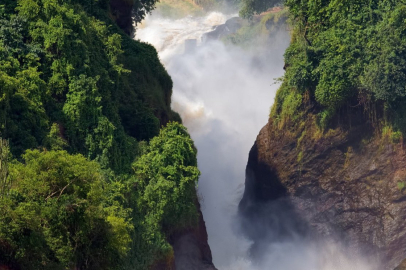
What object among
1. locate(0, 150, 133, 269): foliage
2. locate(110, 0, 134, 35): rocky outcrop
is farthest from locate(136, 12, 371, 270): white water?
locate(0, 150, 133, 269): foliage

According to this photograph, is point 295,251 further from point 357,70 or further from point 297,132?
point 357,70

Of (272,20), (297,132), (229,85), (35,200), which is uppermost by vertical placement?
(272,20)

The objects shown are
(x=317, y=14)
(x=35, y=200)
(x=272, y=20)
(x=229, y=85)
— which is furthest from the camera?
(x=272, y=20)

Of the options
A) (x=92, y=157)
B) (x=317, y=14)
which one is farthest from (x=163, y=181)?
(x=317, y=14)

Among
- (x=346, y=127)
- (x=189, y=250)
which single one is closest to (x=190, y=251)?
(x=189, y=250)

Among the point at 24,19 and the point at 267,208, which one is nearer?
the point at 24,19

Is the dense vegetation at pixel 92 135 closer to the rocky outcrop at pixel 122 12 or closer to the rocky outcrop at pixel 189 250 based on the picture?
the rocky outcrop at pixel 189 250

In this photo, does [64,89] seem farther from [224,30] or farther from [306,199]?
[224,30]
